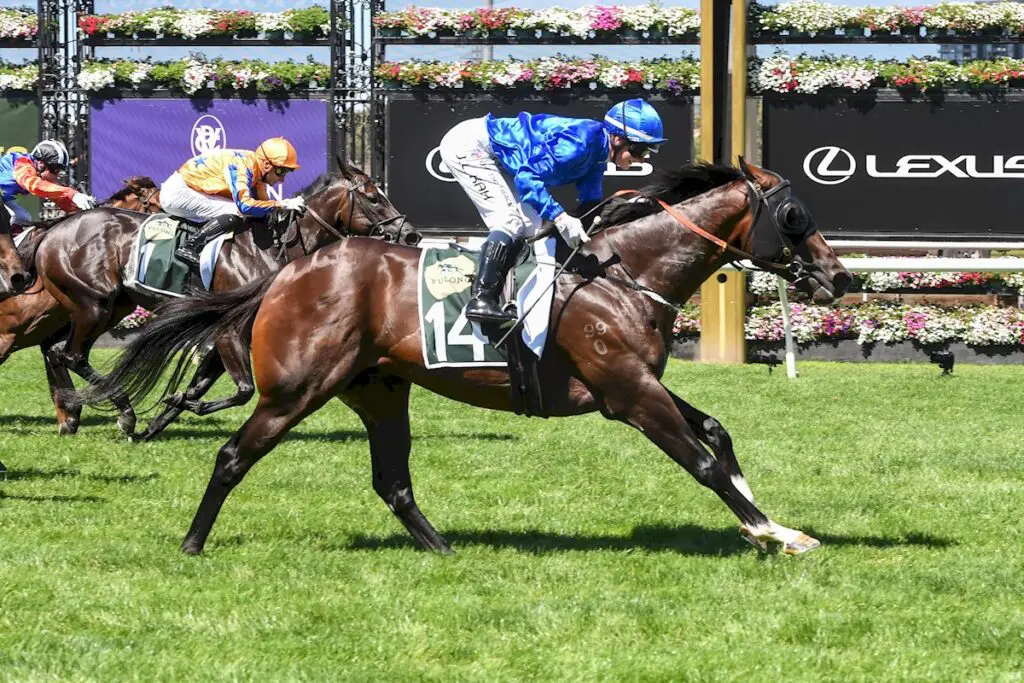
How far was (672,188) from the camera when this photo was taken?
19.8 ft

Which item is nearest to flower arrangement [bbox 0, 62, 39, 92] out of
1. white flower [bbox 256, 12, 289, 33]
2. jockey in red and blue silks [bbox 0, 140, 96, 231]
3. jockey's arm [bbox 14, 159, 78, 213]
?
white flower [bbox 256, 12, 289, 33]

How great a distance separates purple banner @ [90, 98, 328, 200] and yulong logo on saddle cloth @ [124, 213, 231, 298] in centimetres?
→ 617

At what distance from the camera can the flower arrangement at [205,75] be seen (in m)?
15.5

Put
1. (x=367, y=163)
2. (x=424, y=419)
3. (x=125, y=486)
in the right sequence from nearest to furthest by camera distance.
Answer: (x=125, y=486), (x=424, y=419), (x=367, y=163)

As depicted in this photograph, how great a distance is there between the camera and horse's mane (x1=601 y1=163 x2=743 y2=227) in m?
6.01

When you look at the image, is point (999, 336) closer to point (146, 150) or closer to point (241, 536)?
point (146, 150)

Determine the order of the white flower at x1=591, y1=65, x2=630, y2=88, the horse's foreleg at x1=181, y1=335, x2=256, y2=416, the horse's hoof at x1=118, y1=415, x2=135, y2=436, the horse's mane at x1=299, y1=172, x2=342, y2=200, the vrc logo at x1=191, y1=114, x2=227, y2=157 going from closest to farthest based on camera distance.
Answer: the horse's foreleg at x1=181, y1=335, x2=256, y2=416 → the horse's hoof at x1=118, y1=415, x2=135, y2=436 → the horse's mane at x1=299, y1=172, x2=342, y2=200 → the white flower at x1=591, y1=65, x2=630, y2=88 → the vrc logo at x1=191, y1=114, x2=227, y2=157

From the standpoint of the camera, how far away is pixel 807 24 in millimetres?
14602

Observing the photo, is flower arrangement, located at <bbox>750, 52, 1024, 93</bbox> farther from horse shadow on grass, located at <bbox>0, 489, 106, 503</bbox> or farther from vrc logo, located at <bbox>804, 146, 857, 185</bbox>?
horse shadow on grass, located at <bbox>0, 489, 106, 503</bbox>

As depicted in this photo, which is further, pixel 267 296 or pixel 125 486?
pixel 125 486

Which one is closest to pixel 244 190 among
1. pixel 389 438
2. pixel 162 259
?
pixel 162 259

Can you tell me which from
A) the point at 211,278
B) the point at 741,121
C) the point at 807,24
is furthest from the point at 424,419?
the point at 807,24

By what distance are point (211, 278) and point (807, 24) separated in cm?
766

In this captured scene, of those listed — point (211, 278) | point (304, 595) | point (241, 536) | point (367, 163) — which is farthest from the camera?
point (367, 163)
